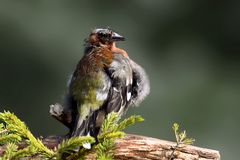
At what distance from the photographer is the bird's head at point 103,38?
30.3 ft

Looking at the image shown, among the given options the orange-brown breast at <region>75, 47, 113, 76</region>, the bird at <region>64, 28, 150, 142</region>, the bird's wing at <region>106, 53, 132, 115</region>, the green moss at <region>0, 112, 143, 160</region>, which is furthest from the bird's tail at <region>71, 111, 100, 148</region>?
the green moss at <region>0, 112, 143, 160</region>

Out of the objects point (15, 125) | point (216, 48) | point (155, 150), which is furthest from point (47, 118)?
point (15, 125)

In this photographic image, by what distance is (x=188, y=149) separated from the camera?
23.6ft

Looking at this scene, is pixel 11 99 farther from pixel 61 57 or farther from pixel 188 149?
pixel 188 149

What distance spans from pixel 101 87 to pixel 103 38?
1196 millimetres

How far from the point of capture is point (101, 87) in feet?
26.9

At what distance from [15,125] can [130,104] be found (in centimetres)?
360

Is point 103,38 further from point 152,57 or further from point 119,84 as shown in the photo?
point 152,57

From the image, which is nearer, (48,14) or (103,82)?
(103,82)

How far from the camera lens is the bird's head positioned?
9.25 meters

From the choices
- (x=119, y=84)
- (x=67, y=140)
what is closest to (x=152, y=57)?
(x=119, y=84)

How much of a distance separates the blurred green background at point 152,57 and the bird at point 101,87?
657cm

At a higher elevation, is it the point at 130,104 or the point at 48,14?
the point at 48,14

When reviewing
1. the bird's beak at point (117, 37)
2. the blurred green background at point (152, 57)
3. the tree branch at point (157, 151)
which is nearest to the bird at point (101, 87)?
the bird's beak at point (117, 37)
